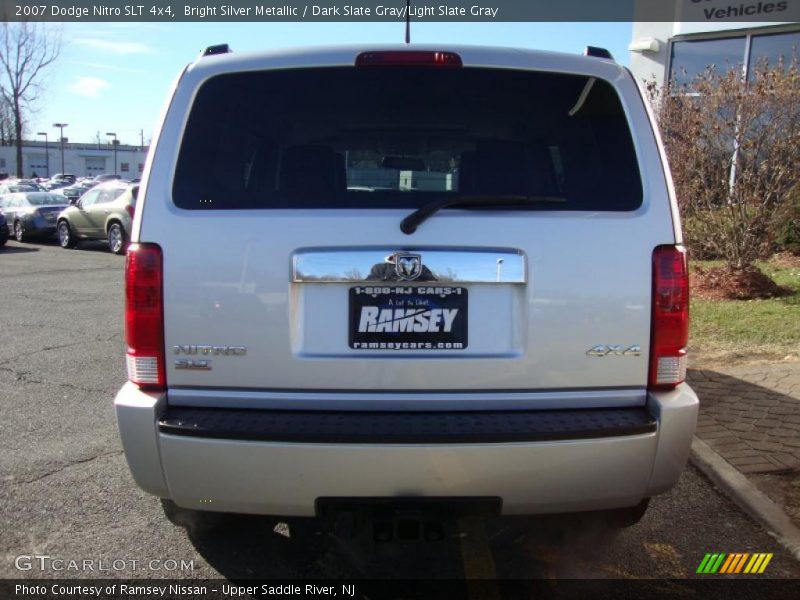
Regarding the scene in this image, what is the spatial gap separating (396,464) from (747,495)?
2.31 m

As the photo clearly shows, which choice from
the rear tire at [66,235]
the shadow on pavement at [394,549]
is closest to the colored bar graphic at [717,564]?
the shadow on pavement at [394,549]

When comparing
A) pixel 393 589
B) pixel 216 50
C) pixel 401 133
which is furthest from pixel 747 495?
pixel 216 50

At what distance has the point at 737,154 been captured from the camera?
8508mm

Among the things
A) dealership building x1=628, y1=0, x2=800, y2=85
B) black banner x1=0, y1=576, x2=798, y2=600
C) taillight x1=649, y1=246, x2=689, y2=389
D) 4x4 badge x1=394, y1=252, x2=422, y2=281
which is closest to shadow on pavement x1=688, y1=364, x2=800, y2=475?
black banner x1=0, y1=576, x2=798, y2=600

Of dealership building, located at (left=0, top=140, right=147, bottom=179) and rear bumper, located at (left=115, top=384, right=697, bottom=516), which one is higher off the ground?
dealership building, located at (left=0, top=140, right=147, bottom=179)

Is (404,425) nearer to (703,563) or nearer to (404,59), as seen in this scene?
(404,59)

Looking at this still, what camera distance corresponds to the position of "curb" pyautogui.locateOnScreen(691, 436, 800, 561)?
3244 millimetres

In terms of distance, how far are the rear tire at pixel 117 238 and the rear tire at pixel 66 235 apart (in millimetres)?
2370

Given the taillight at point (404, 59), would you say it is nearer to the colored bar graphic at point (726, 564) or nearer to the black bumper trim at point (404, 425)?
the black bumper trim at point (404, 425)

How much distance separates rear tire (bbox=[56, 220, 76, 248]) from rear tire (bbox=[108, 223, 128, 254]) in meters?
2.37

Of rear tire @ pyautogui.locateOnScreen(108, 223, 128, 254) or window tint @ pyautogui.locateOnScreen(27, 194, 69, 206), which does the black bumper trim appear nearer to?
rear tire @ pyautogui.locateOnScreen(108, 223, 128, 254)

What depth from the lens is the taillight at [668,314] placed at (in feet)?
8.07

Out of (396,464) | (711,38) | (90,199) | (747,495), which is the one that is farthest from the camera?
(90,199)

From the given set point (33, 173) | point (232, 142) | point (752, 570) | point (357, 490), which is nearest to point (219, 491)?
point (357, 490)
